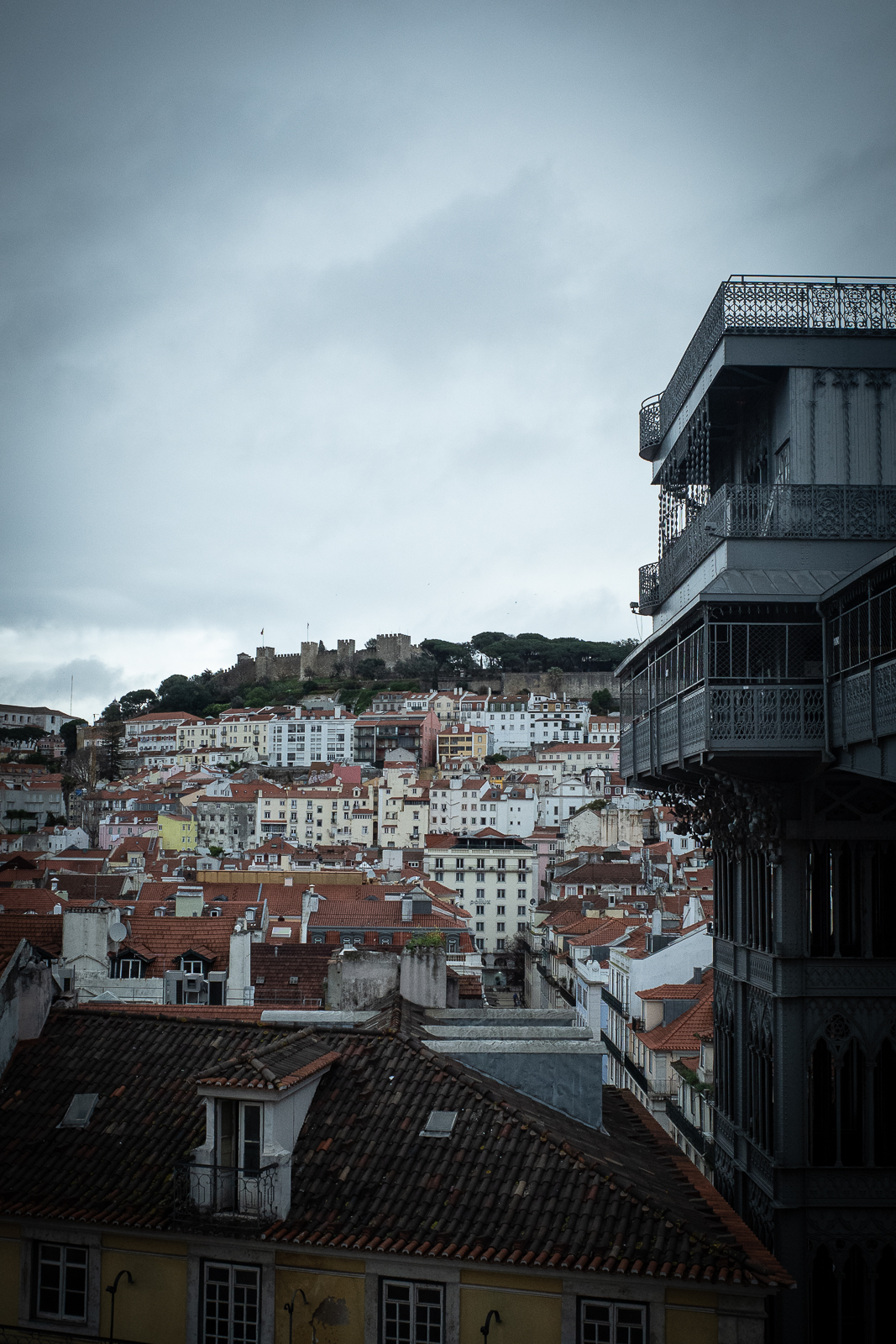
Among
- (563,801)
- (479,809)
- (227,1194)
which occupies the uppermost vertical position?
(563,801)

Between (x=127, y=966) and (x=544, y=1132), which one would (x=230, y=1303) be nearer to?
(x=544, y=1132)

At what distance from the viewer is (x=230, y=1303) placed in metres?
9.80

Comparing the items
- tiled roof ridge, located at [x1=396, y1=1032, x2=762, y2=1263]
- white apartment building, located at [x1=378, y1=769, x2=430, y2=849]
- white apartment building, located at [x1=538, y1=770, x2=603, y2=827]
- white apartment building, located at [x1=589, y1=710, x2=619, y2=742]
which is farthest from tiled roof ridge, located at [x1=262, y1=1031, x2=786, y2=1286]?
Result: white apartment building, located at [x1=589, y1=710, x2=619, y2=742]

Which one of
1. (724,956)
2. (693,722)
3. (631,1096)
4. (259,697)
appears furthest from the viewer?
(259,697)

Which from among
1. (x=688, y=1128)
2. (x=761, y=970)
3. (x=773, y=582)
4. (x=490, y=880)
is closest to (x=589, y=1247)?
(x=761, y=970)

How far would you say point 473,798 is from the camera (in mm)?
105562

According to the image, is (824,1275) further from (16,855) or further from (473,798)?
(473,798)

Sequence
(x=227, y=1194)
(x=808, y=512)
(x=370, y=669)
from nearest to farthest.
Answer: (x=227, y=1194) → (x=808, y=512) → (x=370, y=669)

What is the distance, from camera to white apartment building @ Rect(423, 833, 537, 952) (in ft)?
246

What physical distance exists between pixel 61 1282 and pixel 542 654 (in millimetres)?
181367

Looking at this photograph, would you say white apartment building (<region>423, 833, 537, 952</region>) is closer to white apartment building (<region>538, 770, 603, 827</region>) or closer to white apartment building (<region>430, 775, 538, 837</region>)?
white apartment building (<region>430, 775, 538, 837</region>)

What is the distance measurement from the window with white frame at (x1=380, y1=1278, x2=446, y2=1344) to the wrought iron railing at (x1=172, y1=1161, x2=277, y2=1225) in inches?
44.3

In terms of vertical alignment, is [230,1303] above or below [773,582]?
below

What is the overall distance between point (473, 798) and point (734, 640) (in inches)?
3704
